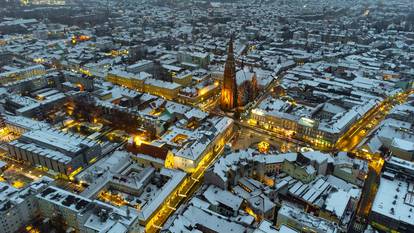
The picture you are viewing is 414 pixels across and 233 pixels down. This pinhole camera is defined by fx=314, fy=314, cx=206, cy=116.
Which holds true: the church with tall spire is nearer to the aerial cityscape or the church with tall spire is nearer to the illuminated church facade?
the illuminated church facade

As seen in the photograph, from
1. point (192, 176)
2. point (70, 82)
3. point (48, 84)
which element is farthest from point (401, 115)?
point (48, 84)

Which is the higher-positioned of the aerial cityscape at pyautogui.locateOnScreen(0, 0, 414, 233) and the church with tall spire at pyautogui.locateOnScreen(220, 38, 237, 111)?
the church with tall spire at pyautogui.locateOnScreen(220, 38, 237, 111)

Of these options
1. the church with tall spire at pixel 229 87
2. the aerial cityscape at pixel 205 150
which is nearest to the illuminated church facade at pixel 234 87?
the church with tall spire at pixel 229 87

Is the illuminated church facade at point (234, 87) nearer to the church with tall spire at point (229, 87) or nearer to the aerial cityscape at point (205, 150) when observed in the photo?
the church with tall spire at point (229, 87)

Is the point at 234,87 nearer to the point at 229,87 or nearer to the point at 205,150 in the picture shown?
the point at 229,87

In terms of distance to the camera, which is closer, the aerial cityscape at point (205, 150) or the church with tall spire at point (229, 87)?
the aerial cityscape at point (205, 150)

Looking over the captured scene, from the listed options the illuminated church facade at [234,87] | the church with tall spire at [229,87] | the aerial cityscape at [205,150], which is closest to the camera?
the aerial cityscape at [205,150]

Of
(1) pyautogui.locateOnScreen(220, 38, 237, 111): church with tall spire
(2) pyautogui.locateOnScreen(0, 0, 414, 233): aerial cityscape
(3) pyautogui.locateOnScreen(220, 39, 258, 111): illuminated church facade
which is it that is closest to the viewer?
(2) pyautogui.locateOnScreen(0, 0, 414, 233): aerial cityscape

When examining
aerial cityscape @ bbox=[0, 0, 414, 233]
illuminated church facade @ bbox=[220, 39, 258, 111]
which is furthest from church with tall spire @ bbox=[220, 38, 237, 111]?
aerial cityscape @ bbox=[0, 0, 414, 233]

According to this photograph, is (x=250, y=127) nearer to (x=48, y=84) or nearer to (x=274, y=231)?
(x=274, y=231)
